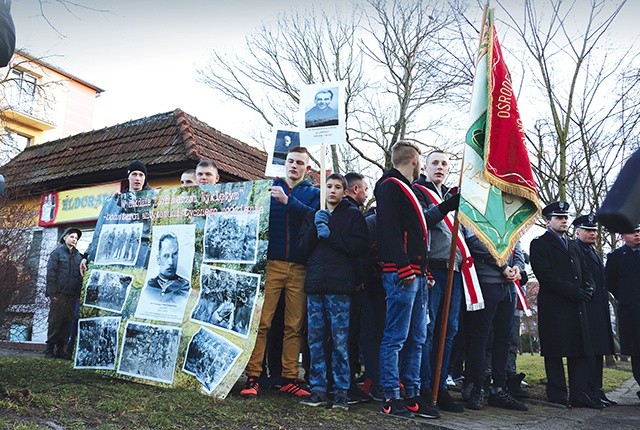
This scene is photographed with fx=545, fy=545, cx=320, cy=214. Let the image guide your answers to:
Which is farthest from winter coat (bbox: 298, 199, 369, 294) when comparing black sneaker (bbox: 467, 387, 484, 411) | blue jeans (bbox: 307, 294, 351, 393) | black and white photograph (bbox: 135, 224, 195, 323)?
black sneaker (bbox: 467, 387, 484, 411)

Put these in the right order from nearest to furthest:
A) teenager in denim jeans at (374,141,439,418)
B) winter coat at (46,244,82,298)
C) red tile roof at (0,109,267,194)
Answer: teenager in denim jeans at (374,141,439,418)
winter coat at (46,244,82,298)
red tile roof at (0,109,267,194)

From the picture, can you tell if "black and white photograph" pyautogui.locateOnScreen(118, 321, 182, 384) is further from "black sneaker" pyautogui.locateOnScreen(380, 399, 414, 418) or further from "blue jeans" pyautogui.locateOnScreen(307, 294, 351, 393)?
"black sneaker" pyautogui.locateOnScreen(380, 399, 414, 418)

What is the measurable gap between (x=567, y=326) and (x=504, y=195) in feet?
6.27

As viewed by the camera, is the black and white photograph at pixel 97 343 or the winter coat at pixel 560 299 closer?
the black and white photograph at pixel 97 343

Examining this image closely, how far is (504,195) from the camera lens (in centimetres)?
531

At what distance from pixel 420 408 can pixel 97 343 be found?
3.23 meters

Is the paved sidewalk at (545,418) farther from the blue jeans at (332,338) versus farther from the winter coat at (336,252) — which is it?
the winter coat at (336,252)

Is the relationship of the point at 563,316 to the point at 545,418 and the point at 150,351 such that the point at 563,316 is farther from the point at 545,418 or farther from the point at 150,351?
the point at 150,351

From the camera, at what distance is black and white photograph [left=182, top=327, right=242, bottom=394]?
15.3ft

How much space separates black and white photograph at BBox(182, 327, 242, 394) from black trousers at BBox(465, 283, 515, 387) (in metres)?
2.33

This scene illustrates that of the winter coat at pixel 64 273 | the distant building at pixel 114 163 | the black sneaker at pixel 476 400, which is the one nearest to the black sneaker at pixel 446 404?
the black sneaker at pixel 476 400

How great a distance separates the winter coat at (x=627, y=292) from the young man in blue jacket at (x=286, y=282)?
14.4 feet

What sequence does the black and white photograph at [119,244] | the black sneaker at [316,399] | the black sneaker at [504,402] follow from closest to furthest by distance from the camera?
the black sneaker at [316,399], the black sneaker at [504,402], the black and white photograph at [119,244]

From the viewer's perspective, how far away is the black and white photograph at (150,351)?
4.98m
